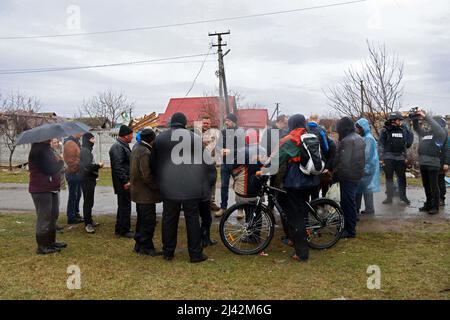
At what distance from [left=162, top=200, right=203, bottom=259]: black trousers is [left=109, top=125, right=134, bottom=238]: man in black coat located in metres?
1.42

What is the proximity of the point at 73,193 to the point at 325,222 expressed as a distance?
15.4 feet

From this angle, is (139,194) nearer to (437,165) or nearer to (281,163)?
(281,163)

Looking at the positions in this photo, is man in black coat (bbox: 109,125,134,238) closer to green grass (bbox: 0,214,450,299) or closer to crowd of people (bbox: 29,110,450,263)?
crowd of people (bbox: 29,110,450,263)

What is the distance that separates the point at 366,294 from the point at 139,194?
3300 millimetres

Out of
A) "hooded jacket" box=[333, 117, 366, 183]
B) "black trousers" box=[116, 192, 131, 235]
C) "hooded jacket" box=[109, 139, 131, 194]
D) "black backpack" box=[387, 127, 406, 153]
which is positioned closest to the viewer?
"hooded jacket" box=[333, 117, 366, 183]

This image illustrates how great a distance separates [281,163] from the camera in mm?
5309

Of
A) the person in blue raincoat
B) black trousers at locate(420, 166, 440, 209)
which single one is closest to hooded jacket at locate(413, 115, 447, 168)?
black trousers at locate(420, 166, 440, 209)

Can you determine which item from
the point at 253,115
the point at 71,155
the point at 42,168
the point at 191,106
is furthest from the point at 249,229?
the point at 191,106

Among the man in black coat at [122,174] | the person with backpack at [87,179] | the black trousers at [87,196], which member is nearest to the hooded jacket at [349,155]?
the man in black coat at [122,174]

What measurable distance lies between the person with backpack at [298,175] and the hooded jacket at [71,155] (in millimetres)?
3900

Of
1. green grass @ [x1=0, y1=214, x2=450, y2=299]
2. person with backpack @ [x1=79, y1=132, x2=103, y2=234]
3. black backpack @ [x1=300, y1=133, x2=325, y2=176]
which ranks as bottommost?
green grass @ [x1=0, y1=214, x2=450, y2=299]

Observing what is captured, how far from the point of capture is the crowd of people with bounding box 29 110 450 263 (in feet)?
17.2

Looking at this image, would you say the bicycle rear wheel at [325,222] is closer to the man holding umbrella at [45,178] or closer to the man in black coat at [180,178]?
the man in black coat at [180,178]

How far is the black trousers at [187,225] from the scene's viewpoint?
5293mm
